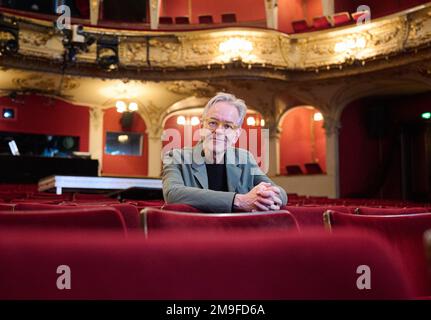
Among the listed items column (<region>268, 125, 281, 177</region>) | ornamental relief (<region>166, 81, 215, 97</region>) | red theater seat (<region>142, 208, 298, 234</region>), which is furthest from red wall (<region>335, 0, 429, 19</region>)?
red theater seat (<region>142, 208, 298, 234</region>)

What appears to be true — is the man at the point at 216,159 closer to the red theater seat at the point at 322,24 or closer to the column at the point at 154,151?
the red theater seat at the point at 322,24

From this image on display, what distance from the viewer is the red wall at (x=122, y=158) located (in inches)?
375

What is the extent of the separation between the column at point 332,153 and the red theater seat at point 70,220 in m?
7.87

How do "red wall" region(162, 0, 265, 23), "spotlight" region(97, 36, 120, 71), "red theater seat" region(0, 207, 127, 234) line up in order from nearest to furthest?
1. "red theater seat" region(0, 207, 127, 234)
2. "spotlight" region(97, 36, 120, 71)
3. "red wall" region(162, 0, 265, 23)

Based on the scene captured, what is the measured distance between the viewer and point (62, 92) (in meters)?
8.71

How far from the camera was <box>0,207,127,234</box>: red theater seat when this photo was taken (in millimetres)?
788

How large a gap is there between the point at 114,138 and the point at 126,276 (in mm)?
9162

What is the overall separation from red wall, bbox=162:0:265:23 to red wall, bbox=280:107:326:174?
2.10 meters

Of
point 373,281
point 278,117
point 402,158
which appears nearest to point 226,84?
point 278,117

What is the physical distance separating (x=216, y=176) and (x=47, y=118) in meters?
8.02

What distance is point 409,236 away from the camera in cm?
119

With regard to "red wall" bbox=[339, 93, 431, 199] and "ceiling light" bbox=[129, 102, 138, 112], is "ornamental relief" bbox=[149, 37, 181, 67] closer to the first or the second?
"ceiling light" bbox=[129, 102, 138, 112]

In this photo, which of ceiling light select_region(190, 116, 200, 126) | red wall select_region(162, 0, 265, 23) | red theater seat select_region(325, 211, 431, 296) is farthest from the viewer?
red wall select_region(162, 0, 265, 23)
